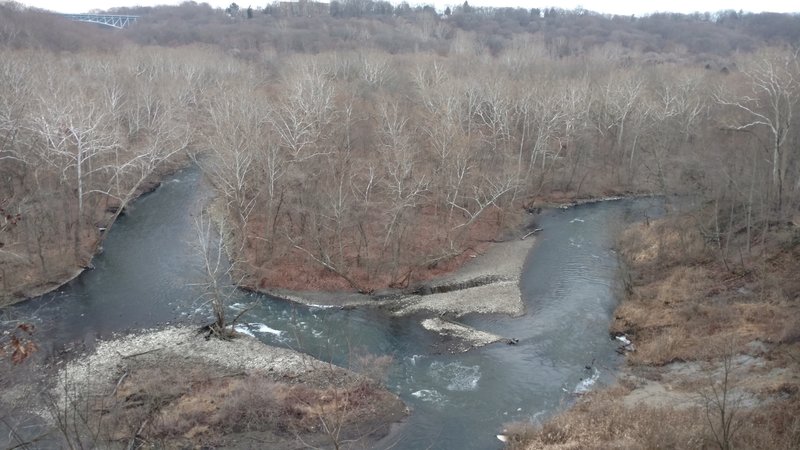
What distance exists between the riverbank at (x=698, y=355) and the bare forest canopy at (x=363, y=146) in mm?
3136

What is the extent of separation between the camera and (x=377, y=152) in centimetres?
4316

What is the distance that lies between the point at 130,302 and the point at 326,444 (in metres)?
14.3

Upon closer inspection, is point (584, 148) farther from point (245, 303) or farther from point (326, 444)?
point (326, 444)

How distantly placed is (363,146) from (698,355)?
28.6 m

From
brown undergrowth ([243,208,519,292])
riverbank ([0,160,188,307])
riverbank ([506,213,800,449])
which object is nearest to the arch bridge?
riverbank ([0,160,188,307])

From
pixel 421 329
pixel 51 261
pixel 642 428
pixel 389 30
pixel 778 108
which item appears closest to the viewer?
pixel 642 428

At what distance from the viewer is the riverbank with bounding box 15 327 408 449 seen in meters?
18.4

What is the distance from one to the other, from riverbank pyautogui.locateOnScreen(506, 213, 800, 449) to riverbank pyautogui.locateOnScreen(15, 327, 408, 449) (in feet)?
18.9

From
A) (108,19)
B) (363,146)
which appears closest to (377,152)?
(363,146)

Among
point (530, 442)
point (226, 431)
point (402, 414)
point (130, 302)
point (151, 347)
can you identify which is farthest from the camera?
point (130, 302)

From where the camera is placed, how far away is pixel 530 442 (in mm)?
17656

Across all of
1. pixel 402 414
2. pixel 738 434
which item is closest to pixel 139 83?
pixel 402 414

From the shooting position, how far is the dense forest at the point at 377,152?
31.2m

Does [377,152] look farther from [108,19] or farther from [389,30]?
[108,19]
